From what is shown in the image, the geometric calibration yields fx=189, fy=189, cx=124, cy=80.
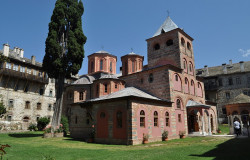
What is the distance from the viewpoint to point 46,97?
127ft

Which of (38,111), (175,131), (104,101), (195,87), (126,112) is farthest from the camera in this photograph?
(38,111)

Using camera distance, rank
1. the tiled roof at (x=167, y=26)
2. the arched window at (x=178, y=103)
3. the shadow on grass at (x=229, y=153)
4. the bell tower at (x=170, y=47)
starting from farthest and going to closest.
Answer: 1. the tiled roof at (x=167, y=26)
2. the bell tower at (x=170, y=47)
3. the arched window at (x=178, y=103)
4. the shadow on grass at (x=229, y=153)

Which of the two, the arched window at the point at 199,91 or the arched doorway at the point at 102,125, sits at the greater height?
the arched window at the point at 199,91

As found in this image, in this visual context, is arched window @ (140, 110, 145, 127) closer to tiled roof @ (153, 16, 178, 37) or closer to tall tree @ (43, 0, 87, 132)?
tall tree @ (43, 0, 87, 132)

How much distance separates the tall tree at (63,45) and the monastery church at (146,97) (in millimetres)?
2944

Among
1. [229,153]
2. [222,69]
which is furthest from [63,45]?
[222,69]

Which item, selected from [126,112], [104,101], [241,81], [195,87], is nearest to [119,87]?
[104,101]

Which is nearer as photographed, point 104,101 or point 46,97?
point 104,101

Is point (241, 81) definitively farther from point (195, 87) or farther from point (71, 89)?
point (71, 89)

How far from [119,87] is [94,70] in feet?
23.4

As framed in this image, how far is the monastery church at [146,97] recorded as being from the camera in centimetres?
1689

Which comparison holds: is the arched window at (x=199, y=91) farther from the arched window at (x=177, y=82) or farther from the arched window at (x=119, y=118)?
the arched window at (x=119, y=118)

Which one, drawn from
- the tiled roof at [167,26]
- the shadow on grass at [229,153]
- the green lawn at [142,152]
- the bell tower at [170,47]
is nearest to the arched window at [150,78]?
the bell tower at [170,47]

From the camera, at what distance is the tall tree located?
23.1 m
